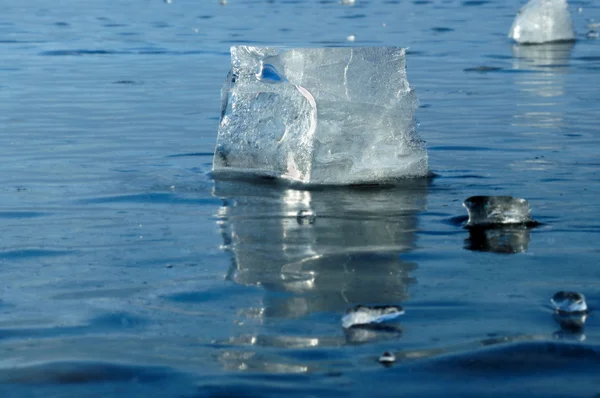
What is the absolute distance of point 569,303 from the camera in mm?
3314

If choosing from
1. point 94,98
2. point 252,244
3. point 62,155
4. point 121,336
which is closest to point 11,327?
point 121,336

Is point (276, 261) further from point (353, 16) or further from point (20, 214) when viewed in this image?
point (353, 16)

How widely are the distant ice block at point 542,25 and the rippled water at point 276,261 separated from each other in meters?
6.30

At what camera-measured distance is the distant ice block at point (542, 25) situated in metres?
15.6

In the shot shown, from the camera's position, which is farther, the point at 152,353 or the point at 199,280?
the point at 199,280

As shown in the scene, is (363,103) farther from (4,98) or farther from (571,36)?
(571,36)

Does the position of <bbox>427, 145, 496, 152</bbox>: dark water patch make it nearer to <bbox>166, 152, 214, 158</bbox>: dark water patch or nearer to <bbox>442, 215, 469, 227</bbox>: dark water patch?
<bbox>166, 152, 214, 158</bbox>: dark water patch

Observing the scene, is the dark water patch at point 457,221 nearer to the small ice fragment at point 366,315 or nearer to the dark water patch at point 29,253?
the small ice fragment at point 366,315

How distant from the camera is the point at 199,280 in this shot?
3.74m

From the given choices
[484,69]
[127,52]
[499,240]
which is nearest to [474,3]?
[127,52]

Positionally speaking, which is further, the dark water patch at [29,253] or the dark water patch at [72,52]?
the dark water patch at [72,52]

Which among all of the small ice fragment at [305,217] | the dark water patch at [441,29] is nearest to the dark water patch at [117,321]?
the small ice fragment at [305,217]

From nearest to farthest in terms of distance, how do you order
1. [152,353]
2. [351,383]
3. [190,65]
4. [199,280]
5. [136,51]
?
[351,383]
[152,353]
[199,280]
[190,65]
[136,51]

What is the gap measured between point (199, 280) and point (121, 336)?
2.12ft
